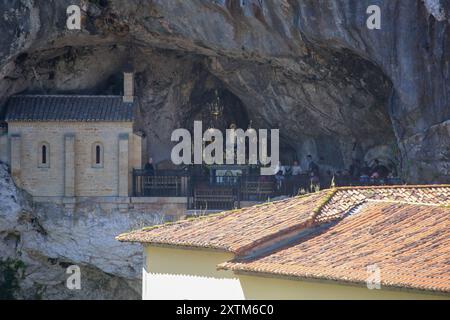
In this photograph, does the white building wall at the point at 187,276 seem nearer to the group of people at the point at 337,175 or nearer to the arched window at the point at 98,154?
the group of people at the point at 337,175

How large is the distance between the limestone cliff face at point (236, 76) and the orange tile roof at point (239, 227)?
1059 centimetres

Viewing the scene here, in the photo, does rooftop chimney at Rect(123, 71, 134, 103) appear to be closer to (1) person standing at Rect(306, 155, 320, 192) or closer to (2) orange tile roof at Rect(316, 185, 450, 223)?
(1) person standing at Rect(306, 155, 320, 192)

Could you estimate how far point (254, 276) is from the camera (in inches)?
1313

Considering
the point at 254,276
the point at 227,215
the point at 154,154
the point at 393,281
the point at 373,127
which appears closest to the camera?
the point at 393,281

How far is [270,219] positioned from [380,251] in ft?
15.4

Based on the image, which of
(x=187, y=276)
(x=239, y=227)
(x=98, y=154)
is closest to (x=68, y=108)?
(x=98, y=154)

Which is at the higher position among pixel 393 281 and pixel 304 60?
pixel 304 60

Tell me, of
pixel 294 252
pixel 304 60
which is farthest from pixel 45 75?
pixel 294 252

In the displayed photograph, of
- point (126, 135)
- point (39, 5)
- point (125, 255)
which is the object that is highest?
point (39, 5)

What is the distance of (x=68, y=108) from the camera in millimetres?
54438

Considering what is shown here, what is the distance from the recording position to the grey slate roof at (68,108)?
5419cm

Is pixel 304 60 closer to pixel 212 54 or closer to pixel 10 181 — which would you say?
pixel 212 54

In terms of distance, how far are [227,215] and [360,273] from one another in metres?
7.80

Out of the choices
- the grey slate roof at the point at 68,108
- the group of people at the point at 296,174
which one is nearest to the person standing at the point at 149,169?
the grey slate roof at the point at 68,108
